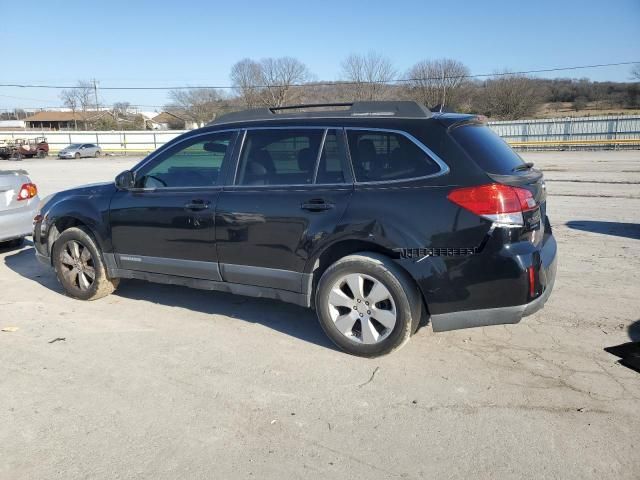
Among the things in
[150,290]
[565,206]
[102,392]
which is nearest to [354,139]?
[102,392]

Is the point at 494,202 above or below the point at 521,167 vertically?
below

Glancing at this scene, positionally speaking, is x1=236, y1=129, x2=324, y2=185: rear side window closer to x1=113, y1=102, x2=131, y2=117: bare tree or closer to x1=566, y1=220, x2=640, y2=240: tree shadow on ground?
x1=566, y1=220, x2=640, y2=240: tree shadow on ground

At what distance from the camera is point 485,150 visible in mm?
3771

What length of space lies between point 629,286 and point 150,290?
5.11 metres

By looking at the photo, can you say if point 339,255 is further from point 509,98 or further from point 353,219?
point 509,98

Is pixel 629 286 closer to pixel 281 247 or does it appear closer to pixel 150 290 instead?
pixel 281 247

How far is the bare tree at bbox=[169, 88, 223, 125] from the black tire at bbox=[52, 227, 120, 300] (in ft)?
206

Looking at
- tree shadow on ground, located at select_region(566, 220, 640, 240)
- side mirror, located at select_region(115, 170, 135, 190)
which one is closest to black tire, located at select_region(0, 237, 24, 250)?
side mirror, located at select_region(115, 170, 135, 190)

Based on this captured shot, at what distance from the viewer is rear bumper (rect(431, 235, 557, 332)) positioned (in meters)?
3.55

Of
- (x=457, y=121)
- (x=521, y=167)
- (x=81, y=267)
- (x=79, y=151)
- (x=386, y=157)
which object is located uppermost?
(x=457, y=121)

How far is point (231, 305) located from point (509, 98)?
194ft

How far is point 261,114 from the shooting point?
4.56 m

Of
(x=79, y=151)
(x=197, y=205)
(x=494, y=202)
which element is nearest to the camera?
(x=494, y=202)

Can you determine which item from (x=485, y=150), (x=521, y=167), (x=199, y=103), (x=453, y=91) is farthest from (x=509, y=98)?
(x=485, y=150)
